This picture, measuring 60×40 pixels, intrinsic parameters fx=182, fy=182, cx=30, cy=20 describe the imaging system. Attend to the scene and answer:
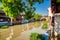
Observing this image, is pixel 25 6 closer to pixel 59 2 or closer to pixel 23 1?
pixel 23 1

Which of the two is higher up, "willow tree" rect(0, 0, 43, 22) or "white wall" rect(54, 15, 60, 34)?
"willow tree" rect(0, 0, 43, 22)

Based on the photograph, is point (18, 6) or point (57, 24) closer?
point (18, 6)

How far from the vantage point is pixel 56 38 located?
531cm

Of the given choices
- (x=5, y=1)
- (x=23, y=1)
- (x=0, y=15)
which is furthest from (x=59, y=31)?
(x=0, y=15)

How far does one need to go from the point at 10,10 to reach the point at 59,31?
160 centimetres

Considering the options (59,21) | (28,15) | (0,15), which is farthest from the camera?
(0,15)

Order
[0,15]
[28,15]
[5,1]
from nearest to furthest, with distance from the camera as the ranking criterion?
[5,1], [28,15], [0,15]

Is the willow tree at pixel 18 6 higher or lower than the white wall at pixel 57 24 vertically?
higher

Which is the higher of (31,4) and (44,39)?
(31,4)

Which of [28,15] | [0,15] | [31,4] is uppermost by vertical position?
[31,4]

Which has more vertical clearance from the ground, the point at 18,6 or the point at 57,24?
the point at 18,6

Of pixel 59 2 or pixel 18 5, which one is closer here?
pixel 18 5

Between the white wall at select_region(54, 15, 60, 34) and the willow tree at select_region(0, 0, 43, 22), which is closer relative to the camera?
the willow tree at select_region(0, 0, 43, 22)

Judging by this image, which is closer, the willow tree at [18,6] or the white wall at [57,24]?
the willow tree at [18,6]
